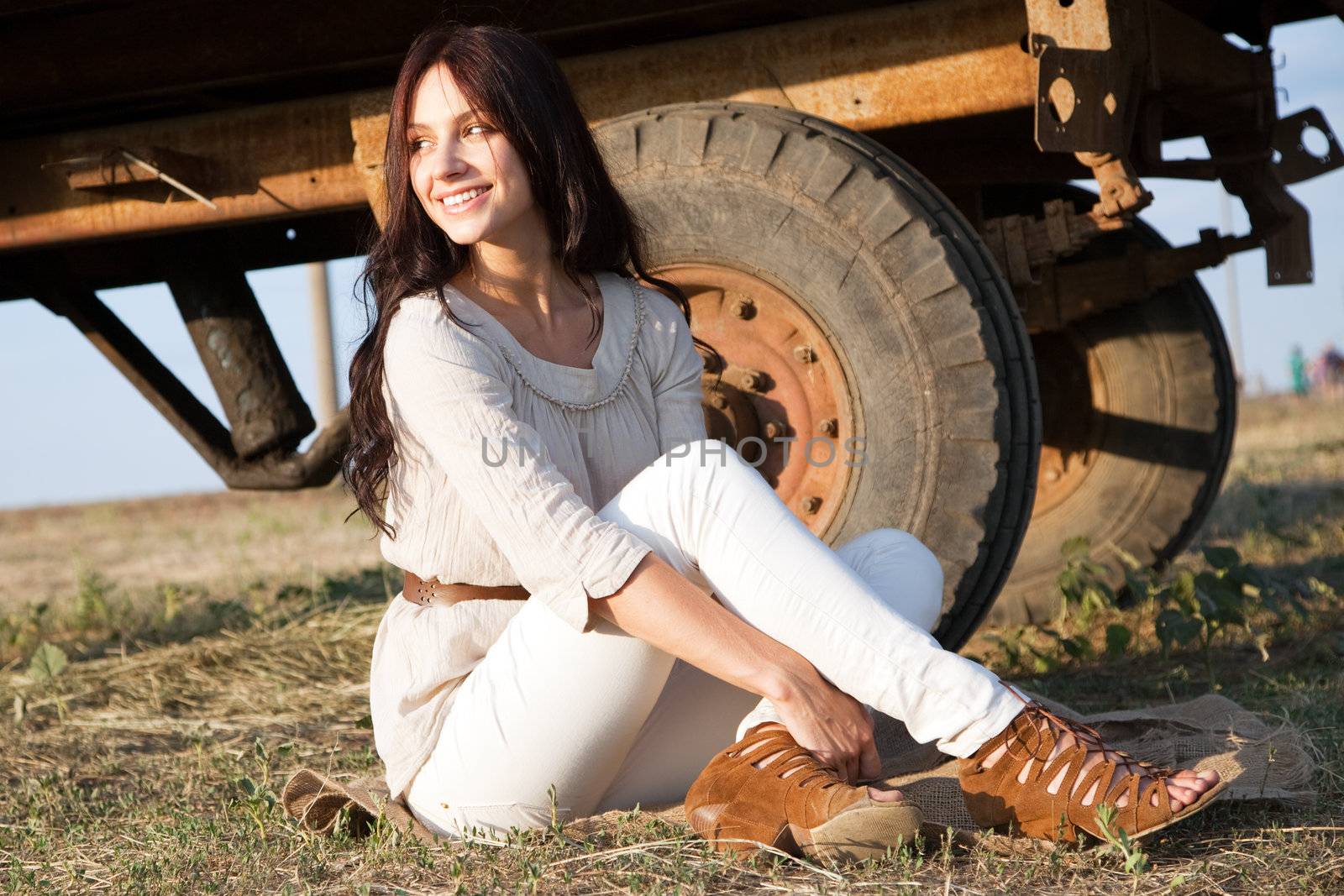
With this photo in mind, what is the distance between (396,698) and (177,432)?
2.86 meters

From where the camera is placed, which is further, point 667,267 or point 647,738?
point 667,267

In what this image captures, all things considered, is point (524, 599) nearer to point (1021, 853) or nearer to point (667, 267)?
point (1021, 853)

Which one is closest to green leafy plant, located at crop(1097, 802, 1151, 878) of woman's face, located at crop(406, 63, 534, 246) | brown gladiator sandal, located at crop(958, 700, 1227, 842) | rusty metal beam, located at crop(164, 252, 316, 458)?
brown gladiator sandal, located at crop(958, 700, 1227, 842)

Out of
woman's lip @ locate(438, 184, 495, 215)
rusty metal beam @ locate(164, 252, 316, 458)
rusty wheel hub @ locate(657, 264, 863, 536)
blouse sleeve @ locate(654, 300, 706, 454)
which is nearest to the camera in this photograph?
woman's lip @ locate(438, 184, 495, 215)

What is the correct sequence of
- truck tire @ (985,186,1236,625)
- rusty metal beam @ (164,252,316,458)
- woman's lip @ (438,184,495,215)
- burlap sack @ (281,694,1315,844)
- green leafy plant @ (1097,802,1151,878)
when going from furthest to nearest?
rusty metal beam @ (164,252,316,458) < truck tire @ (985,186,1236,625) < woman's lip @ (438,184,495,215) < burlap sack @ (281,694,1315,844) < green leafy plant @ (1097,802,1151,878)

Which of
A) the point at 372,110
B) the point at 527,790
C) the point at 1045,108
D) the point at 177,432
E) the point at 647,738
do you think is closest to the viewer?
the point at 527,790

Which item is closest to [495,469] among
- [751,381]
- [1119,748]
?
[1119,748]

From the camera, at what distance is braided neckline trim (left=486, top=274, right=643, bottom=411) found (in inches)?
81.0

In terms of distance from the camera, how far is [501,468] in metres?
1.88

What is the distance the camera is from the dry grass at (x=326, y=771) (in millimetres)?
1739

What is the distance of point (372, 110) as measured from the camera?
3.44 metres

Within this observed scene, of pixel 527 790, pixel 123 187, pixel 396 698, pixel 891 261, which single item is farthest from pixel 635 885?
pixel 123 187

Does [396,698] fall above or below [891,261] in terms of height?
below

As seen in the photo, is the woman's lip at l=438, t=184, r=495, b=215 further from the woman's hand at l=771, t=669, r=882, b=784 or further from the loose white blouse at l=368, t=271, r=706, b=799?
the woman's hand at l=771, t=669, r=882, b=784
